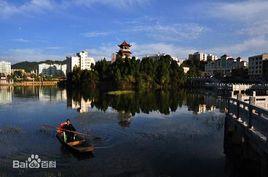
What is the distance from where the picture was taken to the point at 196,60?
651 feet

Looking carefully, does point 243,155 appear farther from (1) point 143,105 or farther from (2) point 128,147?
(1) point 143,105

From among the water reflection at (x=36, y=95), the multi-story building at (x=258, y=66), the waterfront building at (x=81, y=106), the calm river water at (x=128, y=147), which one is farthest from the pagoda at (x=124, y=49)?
the calm river water at (x=128, y=147)

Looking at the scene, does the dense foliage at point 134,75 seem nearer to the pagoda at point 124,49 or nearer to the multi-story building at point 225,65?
the pagoda at point 124,49

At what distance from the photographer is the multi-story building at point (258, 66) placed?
431 feet

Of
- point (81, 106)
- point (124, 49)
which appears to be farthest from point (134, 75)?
point (81, 106)

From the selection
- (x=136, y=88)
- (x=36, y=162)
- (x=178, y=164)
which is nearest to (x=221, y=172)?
(x=178, y=164)

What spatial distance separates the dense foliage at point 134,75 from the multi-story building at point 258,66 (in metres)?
35.9

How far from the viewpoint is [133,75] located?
101 meters

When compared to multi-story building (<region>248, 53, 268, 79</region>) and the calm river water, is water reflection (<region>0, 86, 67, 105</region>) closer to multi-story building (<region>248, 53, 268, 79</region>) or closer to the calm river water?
the calm river water

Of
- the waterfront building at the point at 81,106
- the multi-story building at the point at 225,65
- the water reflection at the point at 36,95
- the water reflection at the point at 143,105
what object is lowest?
the water reflection at the point at 36,95

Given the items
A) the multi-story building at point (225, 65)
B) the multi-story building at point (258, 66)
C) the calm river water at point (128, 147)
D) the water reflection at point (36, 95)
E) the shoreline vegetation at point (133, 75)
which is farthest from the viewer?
the multi-story building at point (225, 65)

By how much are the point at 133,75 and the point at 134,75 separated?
1.76 ft

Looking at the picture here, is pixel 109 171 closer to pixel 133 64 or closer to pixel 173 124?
pixel 173 124

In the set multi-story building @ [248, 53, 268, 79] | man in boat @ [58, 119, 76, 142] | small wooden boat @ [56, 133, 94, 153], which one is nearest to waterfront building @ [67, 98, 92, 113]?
man in boat @ [58, 119, 76, 142]
